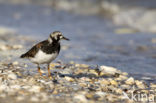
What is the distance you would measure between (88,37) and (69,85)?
6.58 m

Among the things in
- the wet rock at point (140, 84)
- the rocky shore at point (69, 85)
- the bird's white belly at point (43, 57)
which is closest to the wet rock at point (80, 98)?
the rocky shore at point (69, 85)

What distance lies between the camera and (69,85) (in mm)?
5246

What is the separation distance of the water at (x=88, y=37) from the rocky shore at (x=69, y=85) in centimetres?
101

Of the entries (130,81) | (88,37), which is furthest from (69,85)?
(88,37)

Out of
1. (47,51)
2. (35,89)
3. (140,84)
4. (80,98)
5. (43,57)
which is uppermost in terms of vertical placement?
(47,51)

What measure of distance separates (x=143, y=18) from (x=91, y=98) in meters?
10.7

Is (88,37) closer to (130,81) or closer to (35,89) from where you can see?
(130,81)

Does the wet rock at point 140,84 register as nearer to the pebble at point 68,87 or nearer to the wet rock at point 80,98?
the pebble at point 68,87

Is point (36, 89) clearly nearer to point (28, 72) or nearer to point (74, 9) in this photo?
point (28, 72)

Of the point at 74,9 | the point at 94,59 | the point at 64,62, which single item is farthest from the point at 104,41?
the point at 74,9

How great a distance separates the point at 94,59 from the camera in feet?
26.9

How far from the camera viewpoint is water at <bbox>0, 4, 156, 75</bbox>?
810 centimetres

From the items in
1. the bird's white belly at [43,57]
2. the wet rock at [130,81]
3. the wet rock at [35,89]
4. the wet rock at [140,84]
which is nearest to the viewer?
the wet rock at [35,89]

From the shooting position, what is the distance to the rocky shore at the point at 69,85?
176 inches
